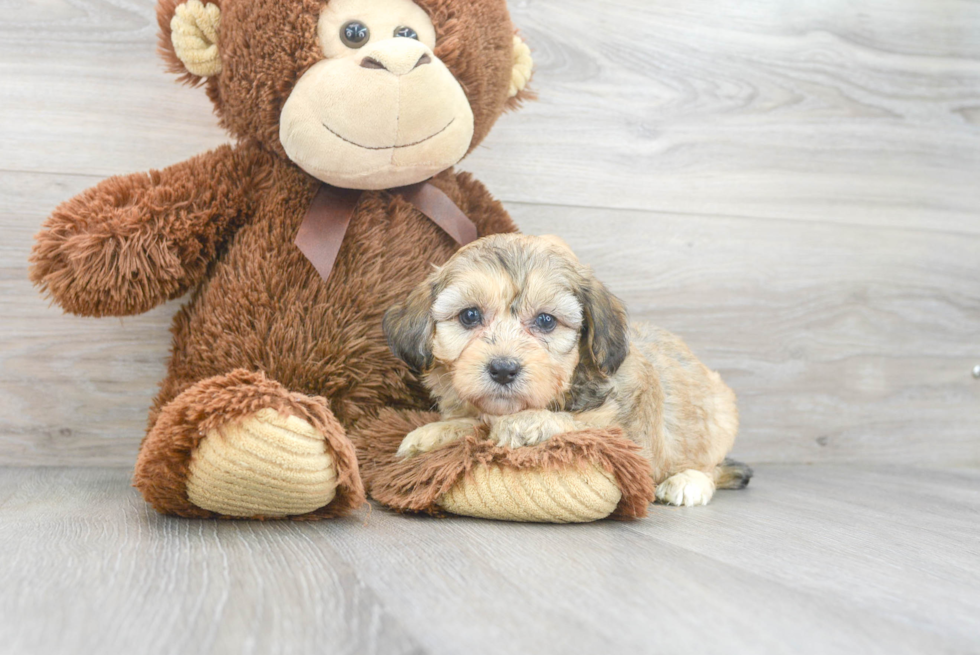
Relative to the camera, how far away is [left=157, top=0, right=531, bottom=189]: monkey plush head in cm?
173

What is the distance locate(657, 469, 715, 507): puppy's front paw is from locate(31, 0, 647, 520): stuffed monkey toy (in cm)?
38

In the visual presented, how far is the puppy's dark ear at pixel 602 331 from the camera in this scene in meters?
1.73

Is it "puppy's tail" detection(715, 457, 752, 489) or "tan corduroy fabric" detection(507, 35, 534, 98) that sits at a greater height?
"tan corduroy fabric" detection(507, 35, 534, 98)

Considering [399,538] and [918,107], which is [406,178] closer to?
[399,538]

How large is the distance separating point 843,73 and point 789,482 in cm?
141

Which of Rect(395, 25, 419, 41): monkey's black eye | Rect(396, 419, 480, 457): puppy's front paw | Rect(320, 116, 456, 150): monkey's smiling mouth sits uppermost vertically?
Rect(395, 25, 419, 41): monkey's black eye

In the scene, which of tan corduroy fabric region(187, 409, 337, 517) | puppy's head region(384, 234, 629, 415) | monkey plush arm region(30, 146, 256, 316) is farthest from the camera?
monkey plush arm region(30, 146, 256, 316)

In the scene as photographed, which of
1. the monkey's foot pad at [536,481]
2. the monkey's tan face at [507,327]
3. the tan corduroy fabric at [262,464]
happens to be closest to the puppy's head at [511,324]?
the monkey's tan face at [507,327]

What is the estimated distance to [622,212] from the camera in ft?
8.55

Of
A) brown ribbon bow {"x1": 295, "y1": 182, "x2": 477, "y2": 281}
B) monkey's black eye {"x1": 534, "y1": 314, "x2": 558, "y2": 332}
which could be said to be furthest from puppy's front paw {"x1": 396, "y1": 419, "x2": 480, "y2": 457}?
brown ribbon bow {"x1": 295, "y1": 182, "x2": 477, "y2": 281}

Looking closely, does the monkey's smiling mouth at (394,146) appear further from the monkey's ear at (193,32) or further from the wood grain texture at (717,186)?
the wood grain texture at (717,186)

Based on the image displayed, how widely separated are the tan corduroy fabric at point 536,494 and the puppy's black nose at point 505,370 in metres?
0.17

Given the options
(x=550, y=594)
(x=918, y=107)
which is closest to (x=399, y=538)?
(x=550, y=594)

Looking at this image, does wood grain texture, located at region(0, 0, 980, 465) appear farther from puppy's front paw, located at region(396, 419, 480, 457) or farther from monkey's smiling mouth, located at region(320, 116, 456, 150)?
puppy's front paw, located at region(396, 419, 480, 457)
